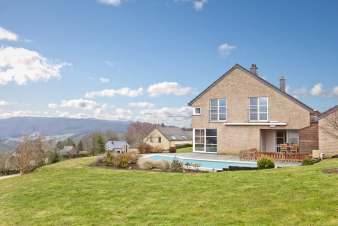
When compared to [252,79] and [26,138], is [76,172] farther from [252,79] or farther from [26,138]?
[252,79]

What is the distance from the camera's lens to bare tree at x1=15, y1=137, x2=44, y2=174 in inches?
883

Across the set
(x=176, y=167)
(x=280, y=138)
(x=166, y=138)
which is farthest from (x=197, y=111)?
(x=166, y=138)

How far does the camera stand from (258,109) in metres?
31.6

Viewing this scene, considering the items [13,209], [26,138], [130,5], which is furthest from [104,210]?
[130,5]

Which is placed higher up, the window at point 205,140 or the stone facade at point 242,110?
the stone facade at point 242,110

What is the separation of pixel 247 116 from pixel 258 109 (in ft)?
4.08

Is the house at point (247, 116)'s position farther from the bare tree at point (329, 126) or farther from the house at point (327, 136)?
the bare tree at point (329, 126)

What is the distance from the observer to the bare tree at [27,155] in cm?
2242

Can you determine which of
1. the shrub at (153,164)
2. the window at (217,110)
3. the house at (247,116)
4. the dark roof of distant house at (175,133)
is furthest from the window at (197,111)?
the dark roof of distant house at (175,133)

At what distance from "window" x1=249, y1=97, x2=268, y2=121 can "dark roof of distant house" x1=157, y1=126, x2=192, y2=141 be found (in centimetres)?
2692

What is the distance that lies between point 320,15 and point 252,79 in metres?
8.11

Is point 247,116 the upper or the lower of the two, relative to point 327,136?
upper

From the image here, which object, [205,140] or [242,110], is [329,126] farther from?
[205,140]

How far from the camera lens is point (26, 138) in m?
23.3
